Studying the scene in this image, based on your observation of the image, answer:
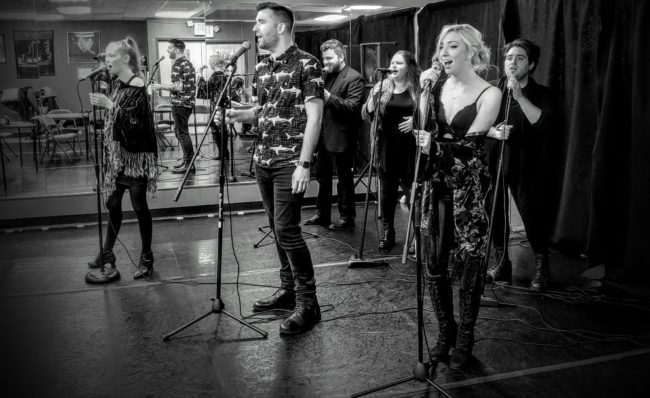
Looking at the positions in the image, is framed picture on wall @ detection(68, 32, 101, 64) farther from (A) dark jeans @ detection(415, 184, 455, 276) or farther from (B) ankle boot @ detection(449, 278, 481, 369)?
(B) ankle boot @ detection(449, 278, 481, 369)

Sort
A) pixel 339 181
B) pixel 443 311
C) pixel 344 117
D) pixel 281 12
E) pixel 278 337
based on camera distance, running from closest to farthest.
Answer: pixel 443 311
pixel 281 12
pixel 278 337
pixel 344 117
pixel 339 181

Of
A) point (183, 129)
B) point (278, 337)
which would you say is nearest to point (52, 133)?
point (183, 129)

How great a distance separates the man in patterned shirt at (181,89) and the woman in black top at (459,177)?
245 inches

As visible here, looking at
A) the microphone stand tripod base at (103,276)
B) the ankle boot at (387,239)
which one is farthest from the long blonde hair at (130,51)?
the ankle boot at (387,239)

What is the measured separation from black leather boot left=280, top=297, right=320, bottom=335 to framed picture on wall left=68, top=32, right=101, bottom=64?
529 centimetres

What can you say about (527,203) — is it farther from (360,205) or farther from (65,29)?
(65,29)

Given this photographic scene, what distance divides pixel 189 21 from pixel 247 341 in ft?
21.3

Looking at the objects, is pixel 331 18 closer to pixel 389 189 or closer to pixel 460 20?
pixel 460 20

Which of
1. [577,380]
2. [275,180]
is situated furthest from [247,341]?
[577,380]

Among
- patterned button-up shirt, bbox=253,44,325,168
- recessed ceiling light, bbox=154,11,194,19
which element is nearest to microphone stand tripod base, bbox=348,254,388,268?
patterned button-up shirt, bbox=253,44,325,168

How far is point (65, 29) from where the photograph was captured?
24.8 feet

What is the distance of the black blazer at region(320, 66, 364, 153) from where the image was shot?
6.01m

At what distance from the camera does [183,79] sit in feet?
28.8

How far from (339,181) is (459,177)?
3.40 m
